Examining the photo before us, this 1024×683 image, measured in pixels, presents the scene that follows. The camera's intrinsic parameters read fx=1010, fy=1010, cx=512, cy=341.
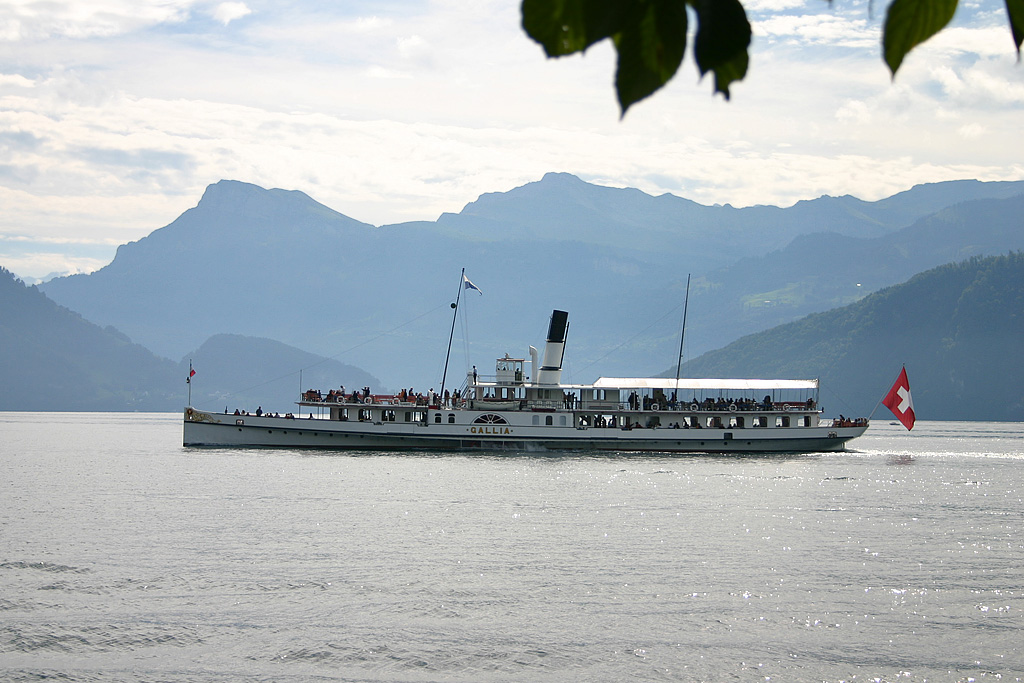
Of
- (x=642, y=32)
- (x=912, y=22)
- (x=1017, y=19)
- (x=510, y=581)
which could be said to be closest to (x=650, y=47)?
(x=642, y=32)

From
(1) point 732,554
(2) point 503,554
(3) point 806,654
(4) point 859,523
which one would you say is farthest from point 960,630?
(4) point 859,523

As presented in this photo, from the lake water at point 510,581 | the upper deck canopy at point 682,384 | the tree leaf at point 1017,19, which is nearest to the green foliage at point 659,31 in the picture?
the tree leaf at point 1017,19

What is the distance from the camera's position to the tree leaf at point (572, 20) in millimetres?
1482

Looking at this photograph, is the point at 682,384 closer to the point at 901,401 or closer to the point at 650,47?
the point at 901,401

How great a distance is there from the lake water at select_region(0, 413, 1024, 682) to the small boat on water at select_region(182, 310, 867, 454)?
11533 millimetres

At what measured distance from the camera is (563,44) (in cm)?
151

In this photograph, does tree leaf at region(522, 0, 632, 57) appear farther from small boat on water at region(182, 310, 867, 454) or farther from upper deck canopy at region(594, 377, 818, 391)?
upper deck canopy at region(594, 377, 818, 391)

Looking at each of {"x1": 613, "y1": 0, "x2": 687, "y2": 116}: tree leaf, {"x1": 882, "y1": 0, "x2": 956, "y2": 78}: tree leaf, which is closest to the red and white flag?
{"x1": 882, "y1": 0, "x2": 956, "y2": 78}: tree leaf

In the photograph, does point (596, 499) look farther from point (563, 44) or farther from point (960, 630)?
point (563, 44)

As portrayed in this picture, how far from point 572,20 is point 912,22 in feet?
1.69

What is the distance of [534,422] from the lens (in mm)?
76500

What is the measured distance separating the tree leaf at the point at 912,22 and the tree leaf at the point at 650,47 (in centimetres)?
31

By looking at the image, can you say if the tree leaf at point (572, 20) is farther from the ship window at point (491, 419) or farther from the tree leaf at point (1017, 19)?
the ship window at point (491, 419)

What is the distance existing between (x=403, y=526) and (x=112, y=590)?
51.8 ft
